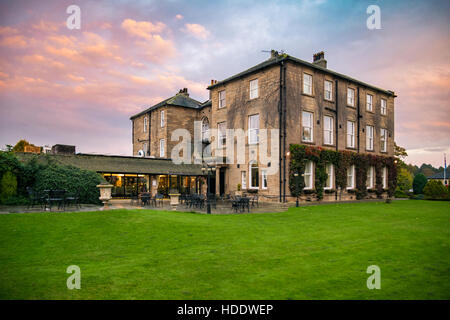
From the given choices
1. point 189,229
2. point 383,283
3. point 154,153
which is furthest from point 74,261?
point 154,153

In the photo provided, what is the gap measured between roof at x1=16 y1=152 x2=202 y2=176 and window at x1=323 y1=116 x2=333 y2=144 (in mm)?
12184

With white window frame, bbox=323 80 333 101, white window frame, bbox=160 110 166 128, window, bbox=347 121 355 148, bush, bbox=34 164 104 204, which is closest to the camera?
bush, bbox=34 164 104 204

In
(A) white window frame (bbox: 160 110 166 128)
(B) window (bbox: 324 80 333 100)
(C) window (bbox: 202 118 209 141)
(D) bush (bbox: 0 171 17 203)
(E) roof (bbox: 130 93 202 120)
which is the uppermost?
(E) roof (bbox: 130 93 202 120)

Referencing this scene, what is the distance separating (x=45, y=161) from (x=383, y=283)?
21.0 m

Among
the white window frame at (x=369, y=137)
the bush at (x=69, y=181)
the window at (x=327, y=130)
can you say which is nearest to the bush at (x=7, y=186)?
the bush at (x=69, y=181)

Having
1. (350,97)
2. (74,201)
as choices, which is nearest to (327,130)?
(350,97)

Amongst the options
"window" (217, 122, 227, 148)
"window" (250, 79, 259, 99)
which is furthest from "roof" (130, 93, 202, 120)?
"window" (250, 79, 259, 99)

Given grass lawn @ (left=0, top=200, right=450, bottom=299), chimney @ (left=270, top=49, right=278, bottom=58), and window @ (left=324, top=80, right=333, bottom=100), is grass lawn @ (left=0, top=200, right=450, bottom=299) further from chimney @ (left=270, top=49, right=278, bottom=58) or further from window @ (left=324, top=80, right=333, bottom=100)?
chimney @ (left=270, top=49, right=278, bottom=58)

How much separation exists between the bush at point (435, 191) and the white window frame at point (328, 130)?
1521 cm

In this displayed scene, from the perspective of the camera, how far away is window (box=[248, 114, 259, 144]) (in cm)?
2281

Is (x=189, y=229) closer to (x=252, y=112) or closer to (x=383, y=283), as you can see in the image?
(x=383, y=283)

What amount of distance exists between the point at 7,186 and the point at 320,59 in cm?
2557

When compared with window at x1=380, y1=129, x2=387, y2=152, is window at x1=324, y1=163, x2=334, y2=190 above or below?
below

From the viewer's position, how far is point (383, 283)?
4.63 meters
